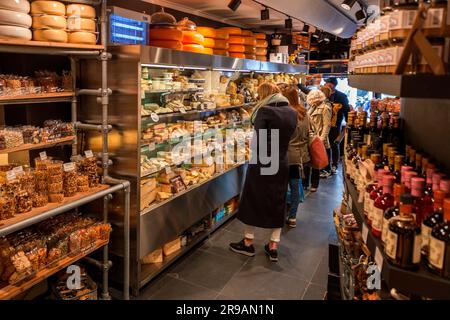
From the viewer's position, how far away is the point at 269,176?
371 cm

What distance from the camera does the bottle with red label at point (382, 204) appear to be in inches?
53.8

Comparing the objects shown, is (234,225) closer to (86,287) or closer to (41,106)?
(86,287)

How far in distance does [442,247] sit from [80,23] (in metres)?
2.42

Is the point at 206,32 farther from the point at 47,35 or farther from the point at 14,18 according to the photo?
the point at 14,18

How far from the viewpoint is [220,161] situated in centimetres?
464

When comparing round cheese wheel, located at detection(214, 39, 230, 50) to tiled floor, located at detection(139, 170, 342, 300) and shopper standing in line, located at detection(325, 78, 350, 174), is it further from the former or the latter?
shopper standing in line, located at detection(325, 78, 350, 174)

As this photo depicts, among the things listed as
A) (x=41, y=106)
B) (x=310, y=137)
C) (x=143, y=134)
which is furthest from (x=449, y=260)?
(x=310, y=137)

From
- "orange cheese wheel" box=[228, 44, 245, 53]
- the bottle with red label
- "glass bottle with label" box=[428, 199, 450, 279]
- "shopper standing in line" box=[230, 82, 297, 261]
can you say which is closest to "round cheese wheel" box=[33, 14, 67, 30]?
"shopper standing in line" box=[230, 82, 297, 261]

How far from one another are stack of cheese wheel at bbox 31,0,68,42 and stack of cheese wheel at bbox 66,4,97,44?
77 millimetres

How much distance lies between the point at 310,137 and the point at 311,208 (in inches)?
52.7

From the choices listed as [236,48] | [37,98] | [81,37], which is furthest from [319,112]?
[37,98]

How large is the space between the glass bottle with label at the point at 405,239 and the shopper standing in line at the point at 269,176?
244cm

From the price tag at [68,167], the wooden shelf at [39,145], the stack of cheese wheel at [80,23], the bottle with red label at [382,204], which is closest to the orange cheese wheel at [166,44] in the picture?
the stack of cheese wheel at [80,23]

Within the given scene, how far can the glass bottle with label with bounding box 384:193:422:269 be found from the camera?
3.77 feet
